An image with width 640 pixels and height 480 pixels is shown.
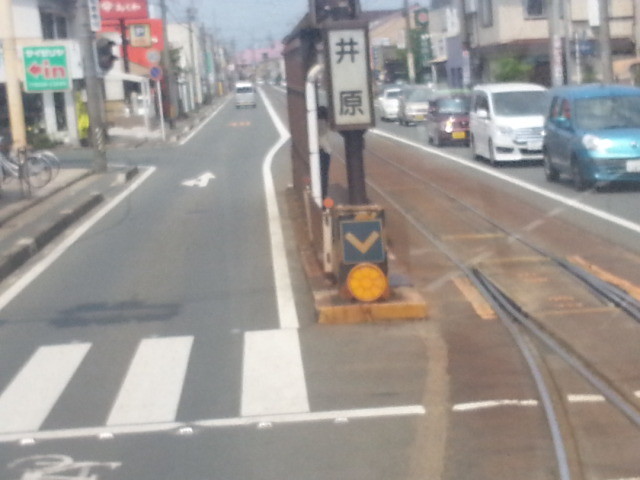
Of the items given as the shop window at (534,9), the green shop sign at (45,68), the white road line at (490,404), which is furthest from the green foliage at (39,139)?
the white road line at (490,404)

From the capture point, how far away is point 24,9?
38.8 meters

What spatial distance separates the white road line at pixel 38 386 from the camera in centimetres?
771

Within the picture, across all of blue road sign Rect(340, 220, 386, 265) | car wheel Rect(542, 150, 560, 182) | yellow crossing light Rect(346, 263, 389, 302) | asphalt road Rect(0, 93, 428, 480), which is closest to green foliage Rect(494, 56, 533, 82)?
car wheel Rect(542, 150, 560, 182)

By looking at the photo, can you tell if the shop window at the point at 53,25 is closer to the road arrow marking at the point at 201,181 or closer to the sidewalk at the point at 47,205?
the sidewalk at the point at 47,205

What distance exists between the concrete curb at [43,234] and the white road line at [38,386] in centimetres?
455

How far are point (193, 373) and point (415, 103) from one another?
118 feet

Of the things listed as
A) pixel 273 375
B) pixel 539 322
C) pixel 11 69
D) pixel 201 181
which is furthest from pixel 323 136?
pixel 11 69

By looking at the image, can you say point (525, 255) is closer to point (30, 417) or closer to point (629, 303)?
point (629, 303)

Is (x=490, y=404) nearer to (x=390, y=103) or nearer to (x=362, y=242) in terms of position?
(x=362, y=242)

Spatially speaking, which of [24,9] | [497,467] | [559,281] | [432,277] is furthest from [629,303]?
[24,9]

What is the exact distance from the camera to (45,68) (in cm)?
3550

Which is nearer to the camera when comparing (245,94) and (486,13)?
(486,13)

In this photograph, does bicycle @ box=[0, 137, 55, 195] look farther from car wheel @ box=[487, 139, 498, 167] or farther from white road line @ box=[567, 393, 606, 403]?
white road line @ box=[567, 393, 606, 403]

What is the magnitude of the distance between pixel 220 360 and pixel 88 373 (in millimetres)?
1061
